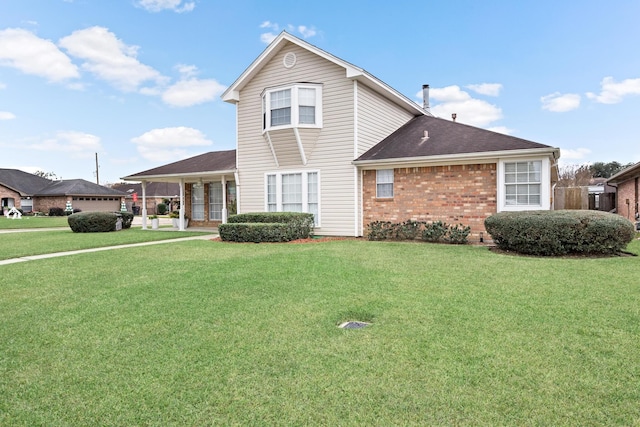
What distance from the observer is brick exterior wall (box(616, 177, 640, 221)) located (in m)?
18.1

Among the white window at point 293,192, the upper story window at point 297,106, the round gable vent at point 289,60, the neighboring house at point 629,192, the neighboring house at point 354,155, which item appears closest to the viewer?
the neighboring house at point 354,155

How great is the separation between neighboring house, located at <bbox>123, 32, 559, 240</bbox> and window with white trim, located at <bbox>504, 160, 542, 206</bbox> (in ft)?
0.09

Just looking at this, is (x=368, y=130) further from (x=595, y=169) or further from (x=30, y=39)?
(x=595, y=169)

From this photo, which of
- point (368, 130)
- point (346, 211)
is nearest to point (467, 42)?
point (368, 130)

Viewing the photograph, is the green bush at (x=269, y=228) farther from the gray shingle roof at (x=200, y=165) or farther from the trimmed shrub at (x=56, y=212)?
the trimmed shrub at (x=56, y=212)

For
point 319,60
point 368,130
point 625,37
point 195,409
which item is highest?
point 625,37

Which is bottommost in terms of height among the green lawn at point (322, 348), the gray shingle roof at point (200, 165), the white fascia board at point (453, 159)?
the green lawn at point (322, 348)

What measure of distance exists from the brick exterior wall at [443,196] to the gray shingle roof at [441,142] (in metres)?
0.57

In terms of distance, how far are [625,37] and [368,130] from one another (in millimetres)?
10867

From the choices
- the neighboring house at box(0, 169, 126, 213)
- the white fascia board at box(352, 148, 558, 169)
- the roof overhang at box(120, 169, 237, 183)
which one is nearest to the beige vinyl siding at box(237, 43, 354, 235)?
the white fascia board at box(352, 148, 558, 169)

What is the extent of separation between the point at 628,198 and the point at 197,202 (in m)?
23.1

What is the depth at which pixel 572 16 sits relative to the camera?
46.7 feet

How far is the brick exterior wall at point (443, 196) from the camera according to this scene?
12.4 meters

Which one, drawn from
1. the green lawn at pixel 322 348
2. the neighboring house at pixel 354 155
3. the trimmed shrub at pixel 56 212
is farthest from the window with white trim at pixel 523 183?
the trimmed shrub at pixel 56 212
